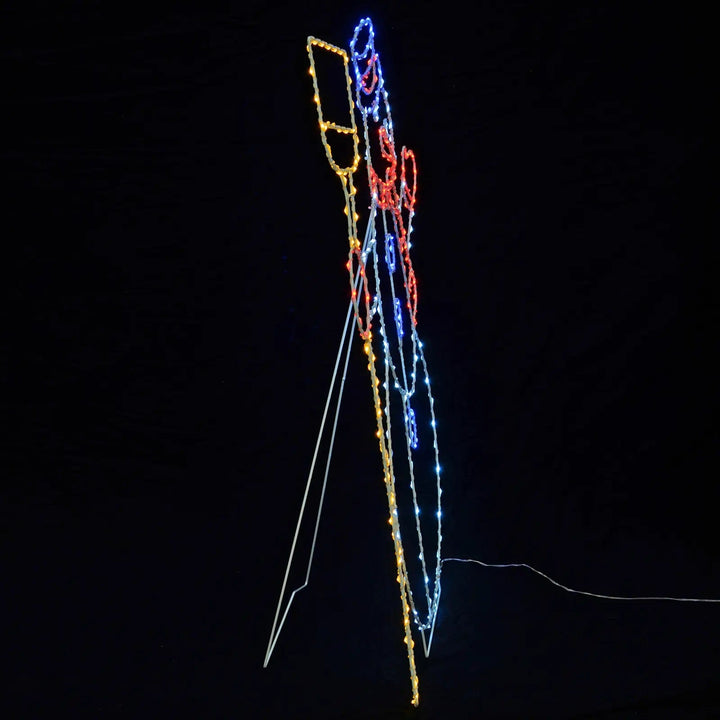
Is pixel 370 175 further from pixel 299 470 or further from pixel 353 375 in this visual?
pixel 299 470

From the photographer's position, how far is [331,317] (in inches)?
91.0

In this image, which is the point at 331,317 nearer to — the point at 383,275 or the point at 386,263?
the point at 383,275

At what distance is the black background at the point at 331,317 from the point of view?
2160 millimetres

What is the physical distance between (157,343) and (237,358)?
0.68 feet

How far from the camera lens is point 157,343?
2.36m

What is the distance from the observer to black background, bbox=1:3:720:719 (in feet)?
7.09

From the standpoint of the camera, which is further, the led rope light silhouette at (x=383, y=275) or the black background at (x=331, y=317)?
the black background at (x=331, y=317)

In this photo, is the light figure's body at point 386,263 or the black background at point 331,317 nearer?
the light figure's body at point 386,263

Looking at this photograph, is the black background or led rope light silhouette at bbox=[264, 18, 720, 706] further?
the black background

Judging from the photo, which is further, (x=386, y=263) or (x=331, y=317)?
(x=331, y=317)

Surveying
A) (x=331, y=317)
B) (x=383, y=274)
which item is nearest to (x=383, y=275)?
(x=383, y=274)

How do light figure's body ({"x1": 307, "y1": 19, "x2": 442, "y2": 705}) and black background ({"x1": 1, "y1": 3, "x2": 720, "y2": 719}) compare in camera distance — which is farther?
black background ({"x1": 1, "y1": 3, "x2": 720, "y2": 719})

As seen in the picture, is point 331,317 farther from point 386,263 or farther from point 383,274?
point 386,263

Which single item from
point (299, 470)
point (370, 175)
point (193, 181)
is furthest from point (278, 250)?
point (370, 175)
